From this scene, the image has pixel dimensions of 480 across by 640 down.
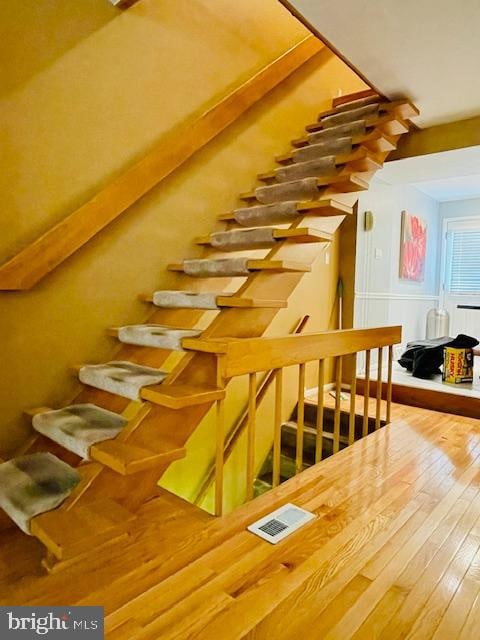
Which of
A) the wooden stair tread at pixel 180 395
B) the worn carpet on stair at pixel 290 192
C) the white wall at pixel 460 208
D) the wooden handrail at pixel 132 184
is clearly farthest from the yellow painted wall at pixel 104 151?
the white wall at pixel 460 208

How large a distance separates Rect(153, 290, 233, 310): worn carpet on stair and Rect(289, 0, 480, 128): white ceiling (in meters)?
1.56

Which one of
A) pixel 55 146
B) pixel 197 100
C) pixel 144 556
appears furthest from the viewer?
pixel 197 100

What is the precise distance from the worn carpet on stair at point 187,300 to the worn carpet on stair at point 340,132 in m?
1.70

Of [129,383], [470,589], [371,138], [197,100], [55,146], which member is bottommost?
[470,589]

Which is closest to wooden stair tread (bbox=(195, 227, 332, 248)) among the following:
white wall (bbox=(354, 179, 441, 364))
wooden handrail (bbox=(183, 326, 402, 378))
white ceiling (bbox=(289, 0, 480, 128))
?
wooden handrail (bbox=(183, 326, 402, 378))

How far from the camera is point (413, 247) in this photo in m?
5.51

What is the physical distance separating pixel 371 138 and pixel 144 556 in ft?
8.67

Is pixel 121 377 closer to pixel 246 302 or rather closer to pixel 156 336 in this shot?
pixel 156 336

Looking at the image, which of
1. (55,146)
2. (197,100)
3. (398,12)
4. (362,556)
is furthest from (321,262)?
(362,556)

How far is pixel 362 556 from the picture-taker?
5.08 ft

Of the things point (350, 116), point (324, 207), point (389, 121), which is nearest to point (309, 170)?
point (389, 121)

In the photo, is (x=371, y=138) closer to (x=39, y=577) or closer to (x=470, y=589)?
(x=470, y=589)

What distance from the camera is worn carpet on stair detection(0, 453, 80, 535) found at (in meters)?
1.50

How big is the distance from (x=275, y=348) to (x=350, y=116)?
231 centimetres
